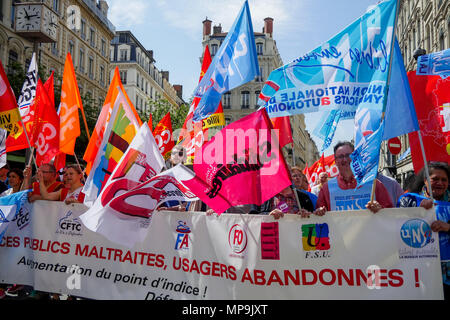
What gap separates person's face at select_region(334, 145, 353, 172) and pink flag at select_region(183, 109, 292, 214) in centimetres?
73

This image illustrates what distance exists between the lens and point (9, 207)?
508cm

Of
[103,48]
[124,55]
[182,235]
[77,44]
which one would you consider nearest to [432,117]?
[182,235]

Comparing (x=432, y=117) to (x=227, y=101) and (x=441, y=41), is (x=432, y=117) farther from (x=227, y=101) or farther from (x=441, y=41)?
(x=227, y=101)

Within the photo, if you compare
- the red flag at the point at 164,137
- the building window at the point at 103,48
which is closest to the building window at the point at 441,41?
the red flag at the point at 164,137

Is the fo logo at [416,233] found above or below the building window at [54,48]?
below

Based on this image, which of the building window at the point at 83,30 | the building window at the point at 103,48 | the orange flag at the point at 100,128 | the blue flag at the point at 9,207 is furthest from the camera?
the building window at the point at 103,48

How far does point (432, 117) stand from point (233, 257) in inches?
114

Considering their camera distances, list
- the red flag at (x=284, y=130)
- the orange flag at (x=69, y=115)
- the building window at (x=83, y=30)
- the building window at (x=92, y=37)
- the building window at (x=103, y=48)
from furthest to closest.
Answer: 1. the building window at (x=103, y=48)
2. the building window at (x=92, y=37)
3. the building window at (x=83, y=30)
4. the red flag at (x=284, y=130)
5. the orange flag at (x=69, y=115)

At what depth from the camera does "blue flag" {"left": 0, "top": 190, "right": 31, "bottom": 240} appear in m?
5.02

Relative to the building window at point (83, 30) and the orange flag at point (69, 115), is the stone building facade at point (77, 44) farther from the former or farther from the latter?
the orange flag at point (69, 115)

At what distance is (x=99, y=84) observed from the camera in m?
37.3

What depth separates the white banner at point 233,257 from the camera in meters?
3.59

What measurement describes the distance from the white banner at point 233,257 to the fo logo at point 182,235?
0.4 inches
